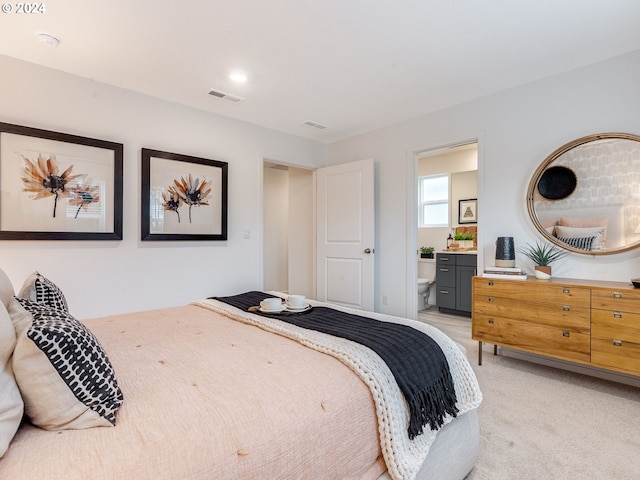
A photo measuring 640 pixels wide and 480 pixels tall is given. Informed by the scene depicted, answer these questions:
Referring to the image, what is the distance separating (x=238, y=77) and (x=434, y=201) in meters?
3.86

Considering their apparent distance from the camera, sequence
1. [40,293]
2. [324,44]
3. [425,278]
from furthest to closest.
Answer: [425,278]
[324,44]
[40,293]

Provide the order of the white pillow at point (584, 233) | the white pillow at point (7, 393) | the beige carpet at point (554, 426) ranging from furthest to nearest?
the white pillow at point (584, 233) < the beige carpet at point (554, 426) < the white pillow at point (7, 393)

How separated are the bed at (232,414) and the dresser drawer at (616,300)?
1.44 metres

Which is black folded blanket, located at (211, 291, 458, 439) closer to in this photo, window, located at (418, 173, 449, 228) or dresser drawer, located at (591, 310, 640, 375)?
dresser drawer, located at (591, 310, 640, 375)

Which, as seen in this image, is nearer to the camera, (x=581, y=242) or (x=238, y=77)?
(x=581, y=242)

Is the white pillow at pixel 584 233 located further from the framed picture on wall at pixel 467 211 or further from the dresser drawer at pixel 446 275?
the framed picture on wall at pixel 467 211

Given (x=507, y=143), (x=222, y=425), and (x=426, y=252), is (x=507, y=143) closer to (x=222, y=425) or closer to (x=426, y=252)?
(x=426, y=252)

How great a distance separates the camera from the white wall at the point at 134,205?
2.48m

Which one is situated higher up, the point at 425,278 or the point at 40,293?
the point at 40,293

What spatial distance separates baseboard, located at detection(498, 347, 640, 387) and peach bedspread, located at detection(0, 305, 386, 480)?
8.16ft

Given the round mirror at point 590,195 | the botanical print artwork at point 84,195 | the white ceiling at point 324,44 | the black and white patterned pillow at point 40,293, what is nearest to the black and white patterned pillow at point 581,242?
the round mirror at point 590,195

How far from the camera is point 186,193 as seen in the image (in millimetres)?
3219

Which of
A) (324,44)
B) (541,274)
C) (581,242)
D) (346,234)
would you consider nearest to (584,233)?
(581,242)

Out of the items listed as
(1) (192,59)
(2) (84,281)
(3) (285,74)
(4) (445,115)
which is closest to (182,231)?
(2) (84,281)
